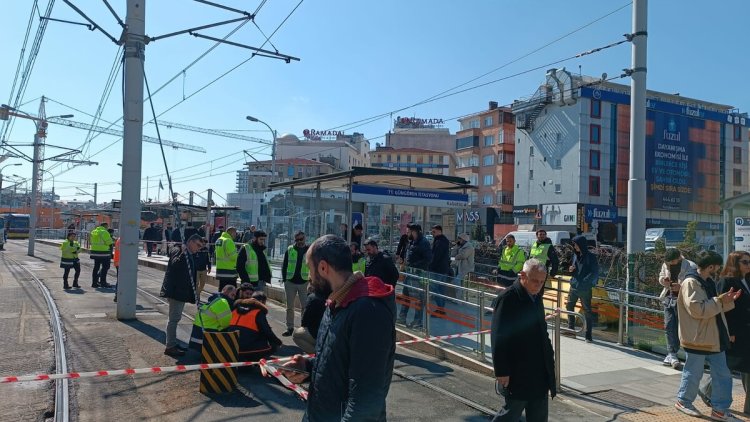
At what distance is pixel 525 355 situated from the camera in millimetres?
4277

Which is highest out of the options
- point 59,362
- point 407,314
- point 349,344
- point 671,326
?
point 349,344

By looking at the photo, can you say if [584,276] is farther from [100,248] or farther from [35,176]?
[35,176]

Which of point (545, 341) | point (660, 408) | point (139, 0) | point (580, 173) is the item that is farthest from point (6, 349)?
point (580, 173)

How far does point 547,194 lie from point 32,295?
50.1 m

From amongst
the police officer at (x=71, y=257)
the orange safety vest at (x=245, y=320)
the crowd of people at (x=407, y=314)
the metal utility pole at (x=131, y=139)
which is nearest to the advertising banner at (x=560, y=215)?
the crowd of people at (x=407, y=314)

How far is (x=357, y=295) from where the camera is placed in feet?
8.48

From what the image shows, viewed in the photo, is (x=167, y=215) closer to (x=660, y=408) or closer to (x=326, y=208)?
(x=326, y=208)

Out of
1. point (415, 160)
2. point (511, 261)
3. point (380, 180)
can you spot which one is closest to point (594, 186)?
point (380, 180)

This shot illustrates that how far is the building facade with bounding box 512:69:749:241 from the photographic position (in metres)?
53.8

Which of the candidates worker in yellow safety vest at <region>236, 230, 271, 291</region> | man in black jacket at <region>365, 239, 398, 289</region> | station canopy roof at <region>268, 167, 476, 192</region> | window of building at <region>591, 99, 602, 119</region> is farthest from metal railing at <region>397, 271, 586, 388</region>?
window of building at <region>591, 99, 602, 119</region>

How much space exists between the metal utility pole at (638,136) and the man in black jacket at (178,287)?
294 inches

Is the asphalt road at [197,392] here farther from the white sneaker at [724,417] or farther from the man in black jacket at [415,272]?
the white sneaker at [724,417]

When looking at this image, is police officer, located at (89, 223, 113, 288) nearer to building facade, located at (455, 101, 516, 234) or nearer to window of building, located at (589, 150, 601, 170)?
window of building, located at (589, 150, 601, 170)

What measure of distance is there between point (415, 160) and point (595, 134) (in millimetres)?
46052
